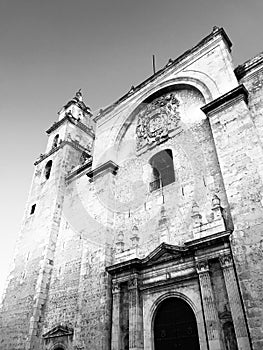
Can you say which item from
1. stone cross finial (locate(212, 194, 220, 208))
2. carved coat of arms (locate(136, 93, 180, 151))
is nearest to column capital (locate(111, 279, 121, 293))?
stone cross finial (locate(212, 194, 220, 208))

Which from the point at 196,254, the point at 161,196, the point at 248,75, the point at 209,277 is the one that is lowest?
the point at 209,277

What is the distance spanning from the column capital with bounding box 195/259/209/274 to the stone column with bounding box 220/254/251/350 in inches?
16.0

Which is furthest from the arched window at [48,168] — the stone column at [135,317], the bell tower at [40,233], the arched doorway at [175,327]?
the arched doorway at [175,327]

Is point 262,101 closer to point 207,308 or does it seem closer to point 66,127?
point 207,308

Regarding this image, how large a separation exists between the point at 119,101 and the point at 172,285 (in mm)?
9478

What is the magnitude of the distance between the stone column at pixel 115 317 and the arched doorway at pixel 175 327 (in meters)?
1.08

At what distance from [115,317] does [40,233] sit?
6.81 m

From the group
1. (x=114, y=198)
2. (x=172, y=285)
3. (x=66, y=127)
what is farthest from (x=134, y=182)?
(x=66, y=127)

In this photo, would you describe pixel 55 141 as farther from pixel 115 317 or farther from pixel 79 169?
pixel 115 317

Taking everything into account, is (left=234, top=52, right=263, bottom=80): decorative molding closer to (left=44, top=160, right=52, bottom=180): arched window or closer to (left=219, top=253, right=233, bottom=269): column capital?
(left=219, top=253, right=233, bottom=269): column capital

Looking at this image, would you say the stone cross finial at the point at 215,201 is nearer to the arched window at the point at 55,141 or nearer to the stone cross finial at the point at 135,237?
the stone cross finial at the point at 135,237

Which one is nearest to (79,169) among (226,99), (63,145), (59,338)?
(63,145)

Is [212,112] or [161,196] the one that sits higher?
[212,112]

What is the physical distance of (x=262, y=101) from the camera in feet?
28.0
